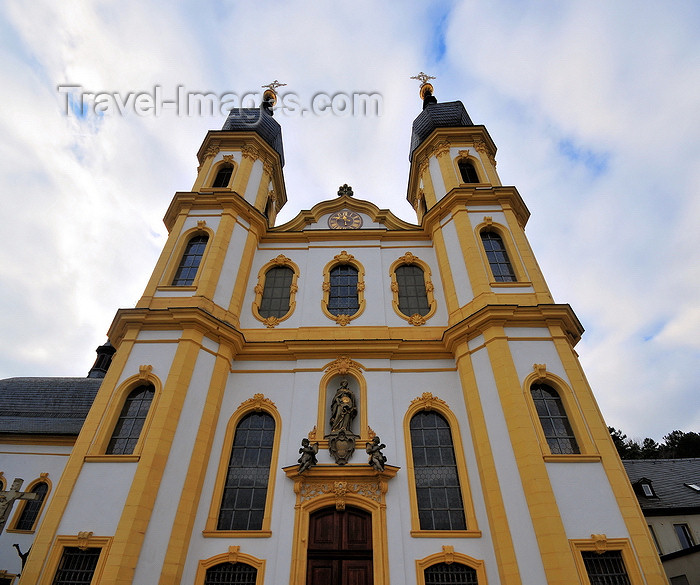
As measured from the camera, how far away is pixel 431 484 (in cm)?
1130

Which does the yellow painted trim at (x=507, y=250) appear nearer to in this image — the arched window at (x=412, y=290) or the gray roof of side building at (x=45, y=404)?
the arched window at (x=412, y=290)

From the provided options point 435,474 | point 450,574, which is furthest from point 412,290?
point 450,574

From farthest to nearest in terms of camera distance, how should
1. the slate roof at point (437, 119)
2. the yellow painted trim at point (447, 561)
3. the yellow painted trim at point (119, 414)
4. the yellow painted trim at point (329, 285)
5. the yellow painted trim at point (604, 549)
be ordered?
the slate roof at point (437, 119) → the yellow painted trim at point (329, 285) → the yellow painted trim at point (119, 414) → the yellow painted trim at point (447, 561) → the yellow painted trim at point (604, 549)

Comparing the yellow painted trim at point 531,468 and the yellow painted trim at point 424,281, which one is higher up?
the yellow painted trim at point 424,281

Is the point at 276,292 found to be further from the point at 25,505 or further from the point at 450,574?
the point at 25,505

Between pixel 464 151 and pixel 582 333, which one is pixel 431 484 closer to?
pixel 582 333

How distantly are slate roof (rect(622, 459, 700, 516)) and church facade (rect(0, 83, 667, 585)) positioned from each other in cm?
1263

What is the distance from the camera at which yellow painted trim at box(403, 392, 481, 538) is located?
10.4 metres

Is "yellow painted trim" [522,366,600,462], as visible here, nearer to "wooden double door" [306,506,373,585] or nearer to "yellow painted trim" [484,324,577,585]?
"yellow painted trim" [484,324,577,585]

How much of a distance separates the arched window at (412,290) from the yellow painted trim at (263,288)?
362 centimetres

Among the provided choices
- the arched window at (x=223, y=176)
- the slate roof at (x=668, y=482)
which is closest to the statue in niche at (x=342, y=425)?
the arched window at (x=223, y=176)

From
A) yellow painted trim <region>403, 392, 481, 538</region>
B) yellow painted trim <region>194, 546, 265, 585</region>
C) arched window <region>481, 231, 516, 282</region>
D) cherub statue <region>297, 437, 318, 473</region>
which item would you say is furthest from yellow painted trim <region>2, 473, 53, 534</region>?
arched window <region>481, 231, 516, 282</region>

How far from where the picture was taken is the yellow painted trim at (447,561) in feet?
32.3

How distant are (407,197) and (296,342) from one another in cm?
1141
